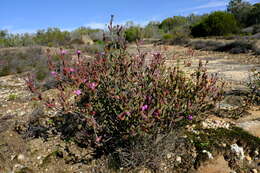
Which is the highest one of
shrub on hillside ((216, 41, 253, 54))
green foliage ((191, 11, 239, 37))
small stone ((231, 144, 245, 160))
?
green foliage ((191, 11, 239, 37))

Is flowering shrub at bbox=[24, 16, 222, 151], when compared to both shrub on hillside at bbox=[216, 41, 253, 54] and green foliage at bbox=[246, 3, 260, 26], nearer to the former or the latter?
shrub on hillside at bbox=[216, 41, 253, 54]

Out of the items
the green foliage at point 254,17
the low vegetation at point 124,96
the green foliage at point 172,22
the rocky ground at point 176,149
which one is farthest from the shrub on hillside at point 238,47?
the green foliage at point 172,22

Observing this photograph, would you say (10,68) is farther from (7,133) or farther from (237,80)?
(237,80)

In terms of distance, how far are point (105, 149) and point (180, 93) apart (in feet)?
3.65

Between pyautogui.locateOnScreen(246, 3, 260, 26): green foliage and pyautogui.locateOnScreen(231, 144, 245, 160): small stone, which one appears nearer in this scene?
pyautogui.locateOnScreen(231, 144, 245, 160): small stone

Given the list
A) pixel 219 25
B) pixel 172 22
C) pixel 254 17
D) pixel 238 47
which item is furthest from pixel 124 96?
pixel 172 22

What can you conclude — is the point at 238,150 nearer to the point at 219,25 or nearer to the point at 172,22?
the point at 219,25

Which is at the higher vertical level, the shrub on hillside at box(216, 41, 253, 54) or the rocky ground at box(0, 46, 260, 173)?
the shrub on hillside at box(216, 41, 253, 54)

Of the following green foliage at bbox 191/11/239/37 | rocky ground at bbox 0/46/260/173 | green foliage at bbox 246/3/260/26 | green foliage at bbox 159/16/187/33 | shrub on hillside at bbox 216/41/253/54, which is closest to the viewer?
rocky ground at bbox 0/46/260/173

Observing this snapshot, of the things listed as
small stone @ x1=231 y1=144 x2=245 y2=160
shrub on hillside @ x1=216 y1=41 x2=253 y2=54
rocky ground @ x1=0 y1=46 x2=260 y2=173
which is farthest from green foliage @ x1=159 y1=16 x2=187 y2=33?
small stone @ x1=231 y1=144 x2=245 y2=160

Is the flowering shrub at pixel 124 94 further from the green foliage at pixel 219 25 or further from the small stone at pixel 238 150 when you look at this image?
the green foliage at pixel 219 25

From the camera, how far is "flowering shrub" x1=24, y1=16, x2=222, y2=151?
205cm

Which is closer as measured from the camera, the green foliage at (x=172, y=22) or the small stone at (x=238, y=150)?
the small stone at (x=238, y=150)

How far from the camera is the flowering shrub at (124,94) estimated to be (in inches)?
80.7
